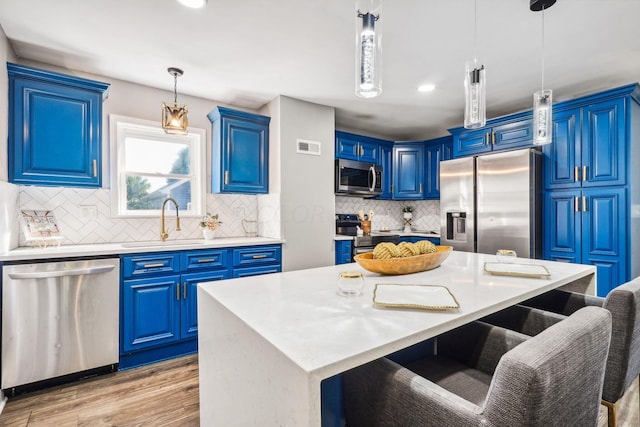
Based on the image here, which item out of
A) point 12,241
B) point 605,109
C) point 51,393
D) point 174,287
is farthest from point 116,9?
point 605,109

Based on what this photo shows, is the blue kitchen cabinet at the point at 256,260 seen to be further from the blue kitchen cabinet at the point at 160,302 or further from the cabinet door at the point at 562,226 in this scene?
the cabinet door at the point at 562,226

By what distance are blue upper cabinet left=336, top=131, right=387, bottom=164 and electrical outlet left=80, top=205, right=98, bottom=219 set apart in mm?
2769

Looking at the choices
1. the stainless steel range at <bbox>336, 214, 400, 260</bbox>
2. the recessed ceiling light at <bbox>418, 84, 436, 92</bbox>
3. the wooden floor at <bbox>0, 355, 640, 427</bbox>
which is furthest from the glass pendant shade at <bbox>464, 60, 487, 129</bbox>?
the stainless steel range at <bbox>336, 214, 400, 260</bbox>

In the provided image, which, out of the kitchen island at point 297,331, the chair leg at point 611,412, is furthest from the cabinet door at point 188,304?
the chair leg at point 611,412

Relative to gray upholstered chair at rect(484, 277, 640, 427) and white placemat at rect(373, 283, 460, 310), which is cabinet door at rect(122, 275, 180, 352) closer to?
white placemat at rect(373, 283, 460, 310)

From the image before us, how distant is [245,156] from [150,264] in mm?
1460

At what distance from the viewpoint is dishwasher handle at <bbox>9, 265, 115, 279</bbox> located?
2.04 meters

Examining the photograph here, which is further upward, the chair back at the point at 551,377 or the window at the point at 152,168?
the window at the point at 152,168

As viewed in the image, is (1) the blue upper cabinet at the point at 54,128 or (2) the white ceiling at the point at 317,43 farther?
(1) the blue upper cabinet at the point at 54,128

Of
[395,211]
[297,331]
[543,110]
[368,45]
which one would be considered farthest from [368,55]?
[395,211]

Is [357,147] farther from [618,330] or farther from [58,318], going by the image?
[58,318]

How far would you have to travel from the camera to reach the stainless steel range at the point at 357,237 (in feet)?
13.0

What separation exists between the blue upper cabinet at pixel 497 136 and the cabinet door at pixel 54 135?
3.91m

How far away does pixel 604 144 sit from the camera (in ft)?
9.53
